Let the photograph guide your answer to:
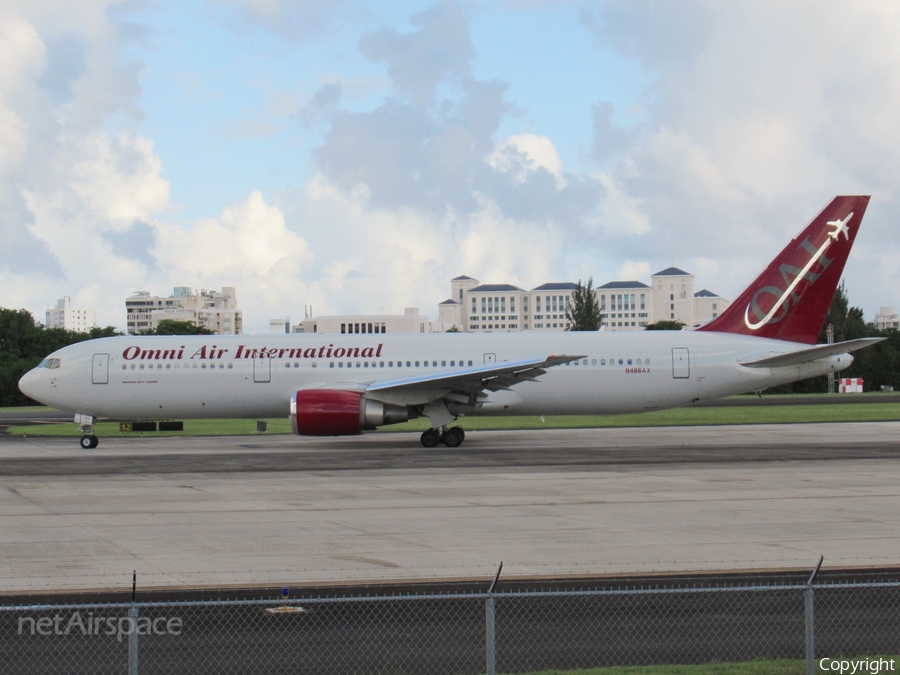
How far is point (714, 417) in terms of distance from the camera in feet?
165

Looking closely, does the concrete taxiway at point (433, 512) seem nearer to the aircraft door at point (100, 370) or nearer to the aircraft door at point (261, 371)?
the aircraft door at point (100, 370)

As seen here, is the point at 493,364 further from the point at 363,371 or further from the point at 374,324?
the point at 374,324

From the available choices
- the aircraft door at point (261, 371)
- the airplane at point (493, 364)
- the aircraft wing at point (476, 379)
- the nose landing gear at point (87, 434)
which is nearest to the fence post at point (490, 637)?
the aircraft wing at point (476, 379)

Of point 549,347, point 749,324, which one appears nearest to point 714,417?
point 749,324

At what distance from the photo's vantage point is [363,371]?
1335 inches

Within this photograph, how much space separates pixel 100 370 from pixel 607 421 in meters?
25.6

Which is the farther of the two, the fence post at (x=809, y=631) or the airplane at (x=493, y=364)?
the airplane at (x=493, y=364)

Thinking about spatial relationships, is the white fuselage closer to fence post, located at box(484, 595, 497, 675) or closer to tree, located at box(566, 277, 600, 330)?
fence post, located at box(484, 595, 497, 675)

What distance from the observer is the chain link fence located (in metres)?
8.52

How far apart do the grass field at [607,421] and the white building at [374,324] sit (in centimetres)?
12061

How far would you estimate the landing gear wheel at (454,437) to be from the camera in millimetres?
32500

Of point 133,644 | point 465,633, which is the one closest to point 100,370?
point 465,633

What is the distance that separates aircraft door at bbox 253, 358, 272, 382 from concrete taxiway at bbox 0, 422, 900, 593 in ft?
10.8

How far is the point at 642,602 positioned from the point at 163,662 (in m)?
5.25
